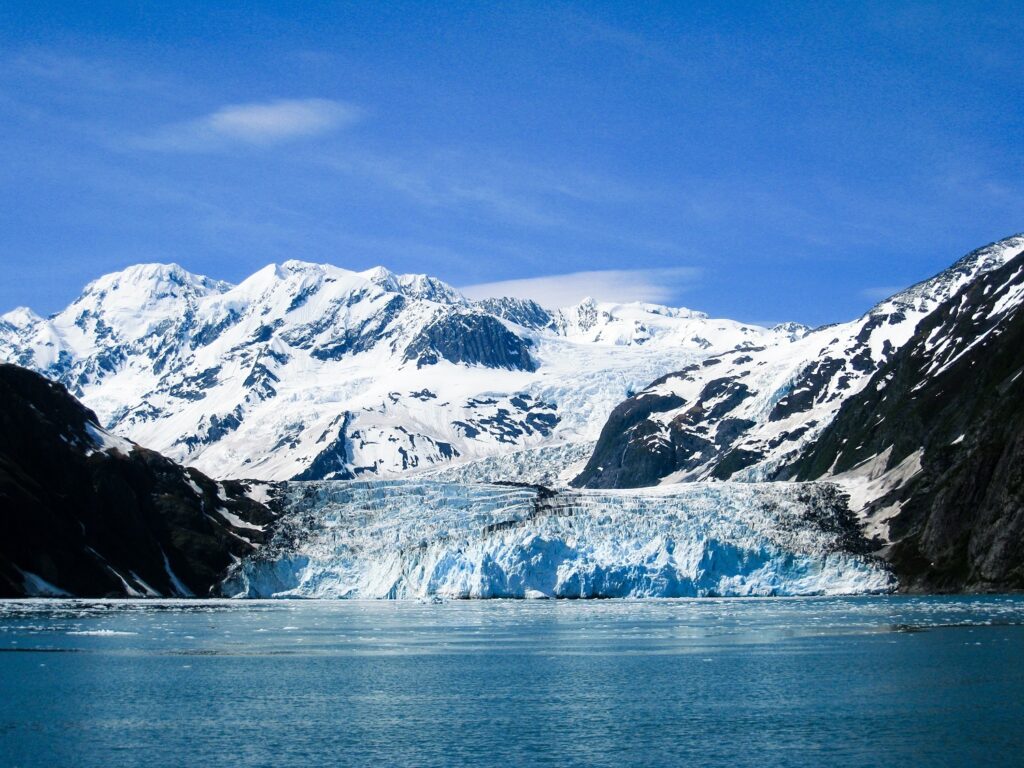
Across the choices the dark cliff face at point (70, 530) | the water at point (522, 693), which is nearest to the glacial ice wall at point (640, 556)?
the dark cliff face at point (70, 530)

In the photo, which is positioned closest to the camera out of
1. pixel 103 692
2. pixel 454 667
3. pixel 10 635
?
pixel 103 692

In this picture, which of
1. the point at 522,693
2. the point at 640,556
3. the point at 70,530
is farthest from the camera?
the point at 640,556

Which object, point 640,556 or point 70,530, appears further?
point 640,556

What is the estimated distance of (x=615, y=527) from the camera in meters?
186

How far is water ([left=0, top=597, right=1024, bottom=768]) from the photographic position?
5028 cm

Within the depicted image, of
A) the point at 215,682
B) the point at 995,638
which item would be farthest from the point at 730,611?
the point at 215,682

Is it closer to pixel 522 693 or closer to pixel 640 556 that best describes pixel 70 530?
pixel 640 556

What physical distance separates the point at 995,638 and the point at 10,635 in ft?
246

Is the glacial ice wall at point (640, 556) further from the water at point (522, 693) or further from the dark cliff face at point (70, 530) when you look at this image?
the water at point (522, 693)

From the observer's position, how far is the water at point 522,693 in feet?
165

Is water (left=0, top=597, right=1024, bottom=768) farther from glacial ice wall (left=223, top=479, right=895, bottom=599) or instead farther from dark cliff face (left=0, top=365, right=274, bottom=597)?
glacial ice wall (left=223, top=479, right=895, bottom=599)

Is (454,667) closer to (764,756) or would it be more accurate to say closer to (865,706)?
(865,706)

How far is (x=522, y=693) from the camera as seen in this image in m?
66.9

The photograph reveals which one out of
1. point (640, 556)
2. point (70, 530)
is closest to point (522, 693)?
point (640, 556)
